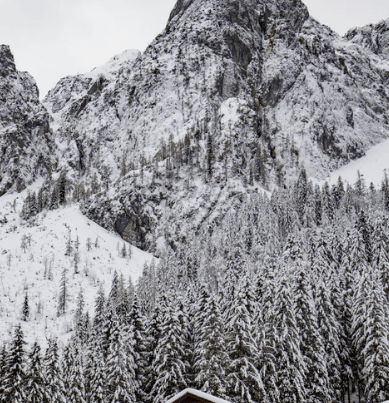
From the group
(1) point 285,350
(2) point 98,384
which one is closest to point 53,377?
(2) point 98,384

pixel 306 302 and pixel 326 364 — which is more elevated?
pixel 306 302

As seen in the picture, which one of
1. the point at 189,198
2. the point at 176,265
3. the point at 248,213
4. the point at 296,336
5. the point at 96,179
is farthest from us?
the point at 96,179

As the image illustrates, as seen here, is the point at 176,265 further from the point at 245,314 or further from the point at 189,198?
the point at 245,314

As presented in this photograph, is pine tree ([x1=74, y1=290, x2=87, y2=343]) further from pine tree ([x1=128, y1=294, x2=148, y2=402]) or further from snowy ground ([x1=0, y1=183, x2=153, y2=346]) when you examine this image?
pine tree ([x1=128, y1=294, x2=148, y2=402])

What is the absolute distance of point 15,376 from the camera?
3838 cm

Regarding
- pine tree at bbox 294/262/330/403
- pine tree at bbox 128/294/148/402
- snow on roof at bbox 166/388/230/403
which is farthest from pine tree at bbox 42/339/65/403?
snow on roof at bbox 166/388/230/403

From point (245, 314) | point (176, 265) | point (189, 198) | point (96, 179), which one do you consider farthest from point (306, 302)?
point (96, 179)

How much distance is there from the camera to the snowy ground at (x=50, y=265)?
341 ft

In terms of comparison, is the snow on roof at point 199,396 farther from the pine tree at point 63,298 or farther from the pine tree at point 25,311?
the pine tree at point 63,298

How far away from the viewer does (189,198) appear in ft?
520

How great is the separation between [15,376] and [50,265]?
89.8 metres

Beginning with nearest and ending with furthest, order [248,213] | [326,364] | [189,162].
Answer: [326,364]
[248,213]
[189,162]

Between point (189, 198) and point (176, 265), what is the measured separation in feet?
168

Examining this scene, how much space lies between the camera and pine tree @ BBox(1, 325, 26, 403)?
37.5 m
